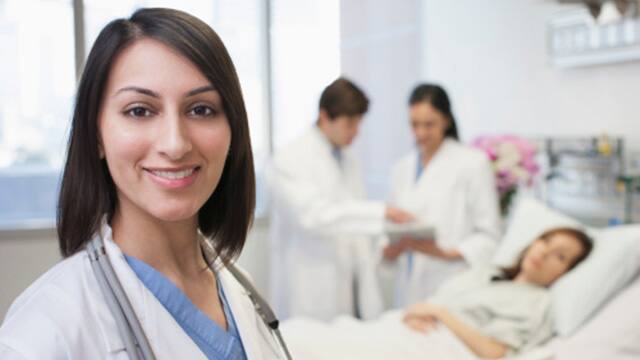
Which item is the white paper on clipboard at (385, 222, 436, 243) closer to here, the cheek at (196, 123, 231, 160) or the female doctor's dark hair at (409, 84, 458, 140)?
the female doctor's dark hair at (409, 84, 458, 140)

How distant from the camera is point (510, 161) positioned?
2.32 m

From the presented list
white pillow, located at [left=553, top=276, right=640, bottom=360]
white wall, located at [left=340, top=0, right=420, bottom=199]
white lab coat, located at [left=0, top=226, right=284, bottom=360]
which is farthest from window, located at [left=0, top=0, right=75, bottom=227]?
white pillow, located at [left=553, top=276, right=640, bottom=360]

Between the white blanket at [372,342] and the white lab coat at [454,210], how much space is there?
51 centimetres

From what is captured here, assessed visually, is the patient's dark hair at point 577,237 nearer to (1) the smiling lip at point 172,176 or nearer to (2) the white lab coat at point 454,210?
(2) the white lab coat at point 454,210

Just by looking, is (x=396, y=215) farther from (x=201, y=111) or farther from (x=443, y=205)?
(x=201, y=111)

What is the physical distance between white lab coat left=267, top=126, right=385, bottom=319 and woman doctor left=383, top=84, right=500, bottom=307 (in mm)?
137

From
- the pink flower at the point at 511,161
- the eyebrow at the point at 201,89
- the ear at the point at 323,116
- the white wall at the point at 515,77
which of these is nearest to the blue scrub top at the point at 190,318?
the eyebrow at the point at 201,89

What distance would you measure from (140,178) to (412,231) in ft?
5.19

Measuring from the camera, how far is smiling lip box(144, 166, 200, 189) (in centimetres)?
71

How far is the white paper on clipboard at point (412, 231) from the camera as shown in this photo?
7.14 ft

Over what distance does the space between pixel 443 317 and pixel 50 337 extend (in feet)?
4.12

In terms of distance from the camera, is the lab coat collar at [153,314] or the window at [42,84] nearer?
the lab coat collar at [153,314]

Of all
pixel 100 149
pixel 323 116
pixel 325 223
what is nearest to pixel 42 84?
pixel 323 116

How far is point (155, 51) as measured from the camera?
697mm
